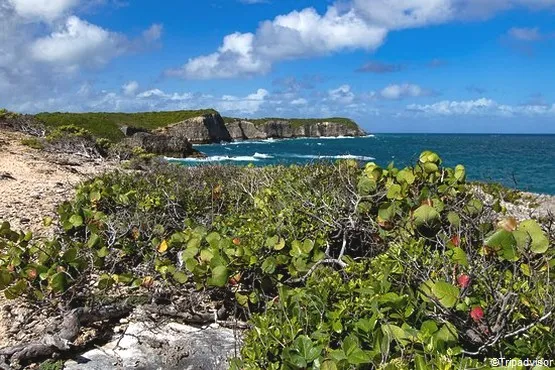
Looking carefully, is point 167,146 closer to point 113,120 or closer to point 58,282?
point 113,120

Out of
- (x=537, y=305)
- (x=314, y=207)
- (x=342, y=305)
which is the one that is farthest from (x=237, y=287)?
(x=537, y=305)

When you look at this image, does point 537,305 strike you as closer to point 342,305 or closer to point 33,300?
point 342,305

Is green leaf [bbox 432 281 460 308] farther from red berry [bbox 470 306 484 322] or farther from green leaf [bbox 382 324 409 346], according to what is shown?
green leaf [bbox 382 324 409 346]

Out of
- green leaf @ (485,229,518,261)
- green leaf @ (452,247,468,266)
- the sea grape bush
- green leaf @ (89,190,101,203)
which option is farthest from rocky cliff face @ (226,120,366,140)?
green leaf @ (452,247,468,266)

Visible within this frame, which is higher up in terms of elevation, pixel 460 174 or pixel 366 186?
pixel 460 174

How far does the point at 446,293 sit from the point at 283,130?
13608 centimetres

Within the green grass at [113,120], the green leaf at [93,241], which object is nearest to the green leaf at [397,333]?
the green leaf at [93,241]

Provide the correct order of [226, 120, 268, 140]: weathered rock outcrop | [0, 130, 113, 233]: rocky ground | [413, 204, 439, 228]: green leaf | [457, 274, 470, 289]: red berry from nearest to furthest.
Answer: [457, 274, 470, 289]: red berry, [413, 204, 439, 228]: green leaf, [0, 130, 113, 233]: rocky ground, [226, 120, 268, 140]: weathered rock outcrop

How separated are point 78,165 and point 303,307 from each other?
10767 millimetres

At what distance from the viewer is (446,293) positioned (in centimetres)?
224

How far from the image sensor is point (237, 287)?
3934 mm

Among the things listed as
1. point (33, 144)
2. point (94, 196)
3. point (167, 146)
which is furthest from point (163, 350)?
point (167, 146)

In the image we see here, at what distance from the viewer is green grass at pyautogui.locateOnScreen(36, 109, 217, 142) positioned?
57.3m

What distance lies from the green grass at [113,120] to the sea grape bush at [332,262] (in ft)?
167
